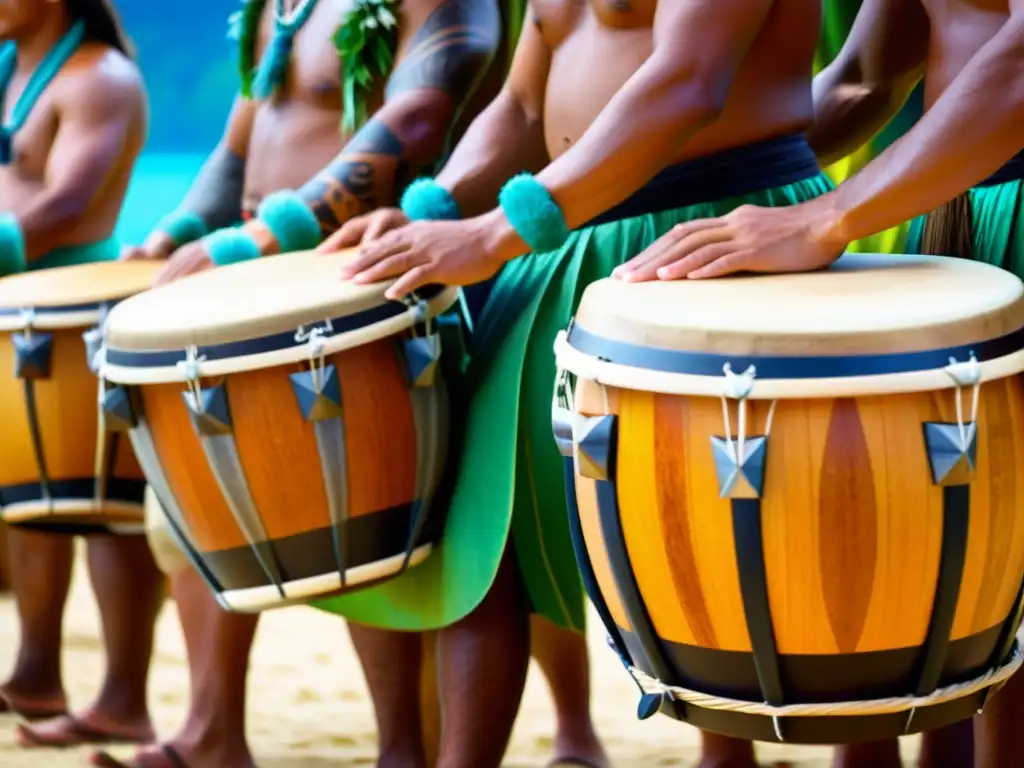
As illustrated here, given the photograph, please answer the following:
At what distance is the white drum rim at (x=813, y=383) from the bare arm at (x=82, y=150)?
205 cm

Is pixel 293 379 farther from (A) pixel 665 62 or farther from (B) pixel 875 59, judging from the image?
(B) pixel 875 59

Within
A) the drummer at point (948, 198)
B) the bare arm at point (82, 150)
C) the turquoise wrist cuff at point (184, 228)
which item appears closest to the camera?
the drummer at point (948, 198)

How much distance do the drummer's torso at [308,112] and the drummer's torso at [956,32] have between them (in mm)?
1009

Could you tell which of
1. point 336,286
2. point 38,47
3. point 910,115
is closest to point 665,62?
point 336,286

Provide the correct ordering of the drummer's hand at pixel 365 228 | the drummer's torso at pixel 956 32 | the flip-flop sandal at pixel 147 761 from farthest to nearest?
the flip-flop sandal at pixel 147 761 → the drummer's hand at pixel 365 228 → the drummer's torso at pixel 956 32

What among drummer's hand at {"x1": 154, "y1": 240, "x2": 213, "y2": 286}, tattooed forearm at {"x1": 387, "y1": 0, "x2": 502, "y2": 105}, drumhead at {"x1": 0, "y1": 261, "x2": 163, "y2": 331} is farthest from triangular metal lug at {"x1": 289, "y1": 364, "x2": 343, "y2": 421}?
drumhead at {"x1": 0, "y1": 261, "x2": 163, "y2": 331}

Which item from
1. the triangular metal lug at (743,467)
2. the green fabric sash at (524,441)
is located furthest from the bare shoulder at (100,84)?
the triangular metal lug at (743,467)

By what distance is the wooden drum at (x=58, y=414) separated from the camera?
2.70 m

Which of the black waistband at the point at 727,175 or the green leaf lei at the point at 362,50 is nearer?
the black waistband at the point at 727,175

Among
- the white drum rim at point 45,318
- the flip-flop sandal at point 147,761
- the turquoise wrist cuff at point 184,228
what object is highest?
the turquoise wrist cuff at point 184,228

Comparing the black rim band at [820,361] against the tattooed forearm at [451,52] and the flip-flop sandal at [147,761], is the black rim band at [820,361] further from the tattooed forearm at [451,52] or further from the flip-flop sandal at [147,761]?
the flip-flop sandal at [147,761]

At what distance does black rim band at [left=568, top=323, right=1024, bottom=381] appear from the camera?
5.03 feet

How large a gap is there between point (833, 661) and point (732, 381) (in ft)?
1.10

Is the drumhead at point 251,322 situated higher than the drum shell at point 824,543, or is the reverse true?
the drumhead at point 251,322
